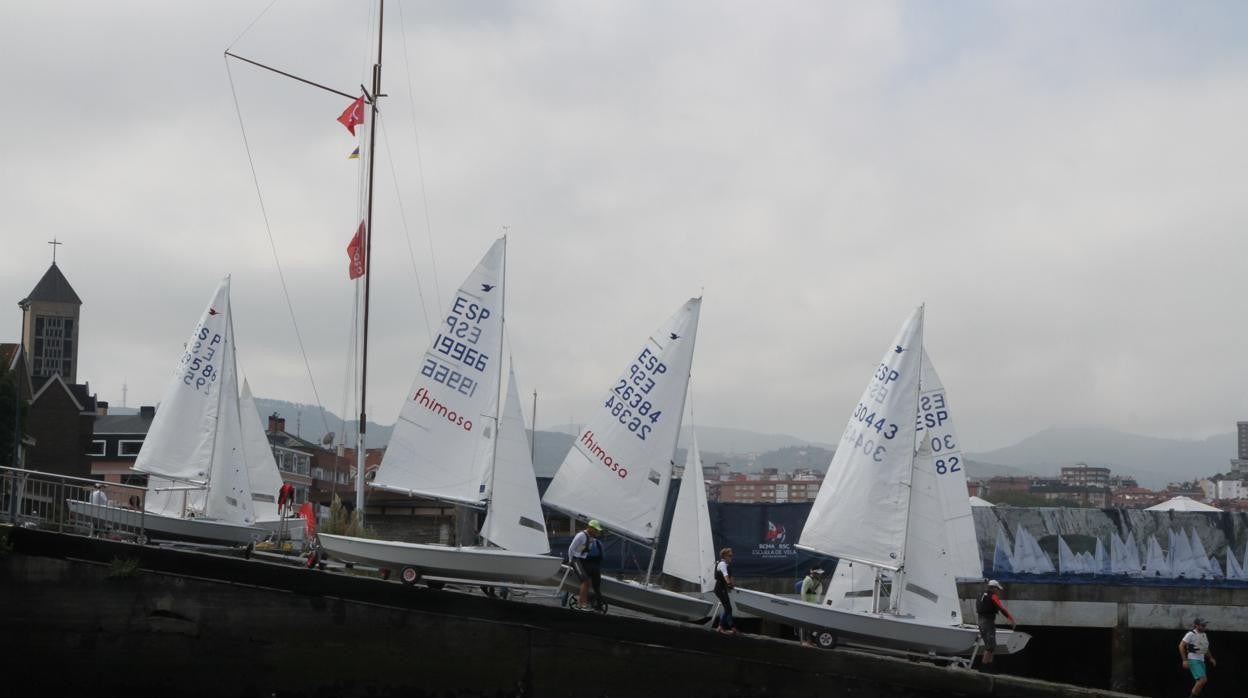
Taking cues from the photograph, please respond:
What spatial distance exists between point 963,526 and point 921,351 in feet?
14.6

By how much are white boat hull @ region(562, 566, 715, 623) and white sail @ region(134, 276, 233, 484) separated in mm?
13407

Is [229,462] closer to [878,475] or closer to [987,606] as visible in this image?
[878,475]

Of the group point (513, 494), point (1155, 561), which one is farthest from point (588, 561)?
point (1155, 561)

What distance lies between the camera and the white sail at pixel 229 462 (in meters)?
36.8

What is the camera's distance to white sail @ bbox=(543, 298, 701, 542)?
30531 millimetres

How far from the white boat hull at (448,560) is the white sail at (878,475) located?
7.57 meters

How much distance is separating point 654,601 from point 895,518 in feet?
19.4

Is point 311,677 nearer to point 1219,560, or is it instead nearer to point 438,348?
point 438,348

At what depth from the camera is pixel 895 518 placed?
30.8 m

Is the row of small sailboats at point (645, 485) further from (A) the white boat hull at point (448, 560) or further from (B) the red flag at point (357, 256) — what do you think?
(B) the red flag at point (357, 256)

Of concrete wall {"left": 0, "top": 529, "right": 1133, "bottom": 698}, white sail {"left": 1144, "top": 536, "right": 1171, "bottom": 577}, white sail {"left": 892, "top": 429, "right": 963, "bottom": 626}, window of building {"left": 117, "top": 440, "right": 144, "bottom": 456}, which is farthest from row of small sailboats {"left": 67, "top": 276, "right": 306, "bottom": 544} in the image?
window of building {"left": 117, "top": 440, "right": 144, "bottom": 456}

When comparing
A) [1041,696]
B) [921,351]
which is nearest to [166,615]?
[1041,696]

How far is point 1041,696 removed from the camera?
24.7 m

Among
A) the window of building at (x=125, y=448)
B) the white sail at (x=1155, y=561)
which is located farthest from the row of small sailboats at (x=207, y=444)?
the window of building at (x=125, y=448)
